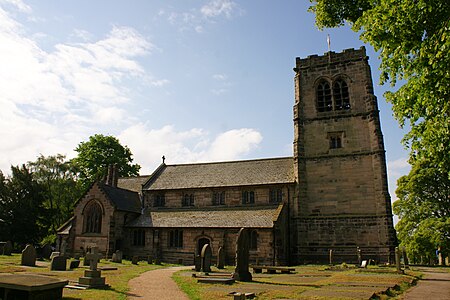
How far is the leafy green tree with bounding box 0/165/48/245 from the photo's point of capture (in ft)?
120

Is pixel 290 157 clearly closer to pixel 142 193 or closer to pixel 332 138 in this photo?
pixel 332 138

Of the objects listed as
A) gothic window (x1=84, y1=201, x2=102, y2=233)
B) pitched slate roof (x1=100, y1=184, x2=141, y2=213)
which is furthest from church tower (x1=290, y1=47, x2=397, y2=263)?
gothic window (x1=84, y1=201, x2=102, y2=233)

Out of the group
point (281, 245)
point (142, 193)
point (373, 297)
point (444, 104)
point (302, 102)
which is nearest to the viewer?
point (444, 104)

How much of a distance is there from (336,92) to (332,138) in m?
5.09

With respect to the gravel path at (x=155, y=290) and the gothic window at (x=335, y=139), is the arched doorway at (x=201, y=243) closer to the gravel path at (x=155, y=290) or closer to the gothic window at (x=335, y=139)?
the gothic window at (x=335, y=139)

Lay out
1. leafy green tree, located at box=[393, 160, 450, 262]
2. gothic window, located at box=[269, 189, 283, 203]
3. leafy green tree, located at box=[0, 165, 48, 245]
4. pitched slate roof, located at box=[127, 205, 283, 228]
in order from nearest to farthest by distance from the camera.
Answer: pitched slate roof, located at box=[127, 205, 283, 228]
leafy green tree, located at box=[393, 160, 450, 262]
gothic window, located at box=[269, 189, 283, 203]
leafy green tree, located at box=[0, 165, 48, 245]

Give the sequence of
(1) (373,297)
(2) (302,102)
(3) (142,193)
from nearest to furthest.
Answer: (1) (373,297), (2) (302,102), (3) (142,193)

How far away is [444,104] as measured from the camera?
974cm

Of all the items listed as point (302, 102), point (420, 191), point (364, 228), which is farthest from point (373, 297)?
point (420, 191)

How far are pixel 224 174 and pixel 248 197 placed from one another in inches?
175

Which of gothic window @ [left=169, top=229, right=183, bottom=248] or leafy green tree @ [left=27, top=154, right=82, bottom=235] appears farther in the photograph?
leafy green tree @ [left=27, top=154, right=82, bottom=235]

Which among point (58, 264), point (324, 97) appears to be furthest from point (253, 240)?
point (324, 97)

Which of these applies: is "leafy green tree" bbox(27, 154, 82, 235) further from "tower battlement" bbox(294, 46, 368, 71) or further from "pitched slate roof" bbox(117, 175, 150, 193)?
"tower battlement" bbox(294, 46, 368, 71)

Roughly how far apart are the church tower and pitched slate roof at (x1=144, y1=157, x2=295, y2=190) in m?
2.77
